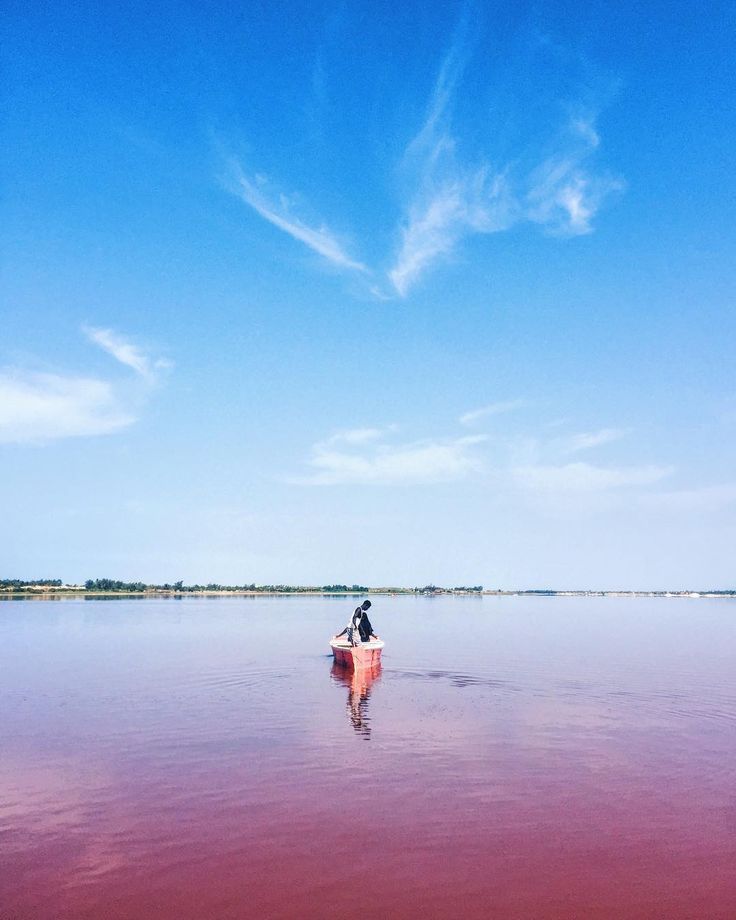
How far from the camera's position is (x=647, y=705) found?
23156 millimetres

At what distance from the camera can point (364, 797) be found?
12.7 meters

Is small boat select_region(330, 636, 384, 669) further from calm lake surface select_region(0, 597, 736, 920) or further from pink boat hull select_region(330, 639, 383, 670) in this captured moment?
calm lake surface select_region(0, 597, 736, 920)

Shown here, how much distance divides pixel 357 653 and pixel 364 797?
1685 centimetres

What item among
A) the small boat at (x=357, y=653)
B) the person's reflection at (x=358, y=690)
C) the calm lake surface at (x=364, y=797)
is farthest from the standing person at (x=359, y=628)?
the calm lake surface at (x=364, y=797)

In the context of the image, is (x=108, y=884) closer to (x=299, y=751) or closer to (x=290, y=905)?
(x=290, y=905)

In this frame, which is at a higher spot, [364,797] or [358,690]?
[358,690]

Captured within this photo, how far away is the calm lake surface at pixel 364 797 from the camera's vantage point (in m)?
8.93

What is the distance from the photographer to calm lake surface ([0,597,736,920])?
8.93 m

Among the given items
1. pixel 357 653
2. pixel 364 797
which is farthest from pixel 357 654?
pixel 364 797

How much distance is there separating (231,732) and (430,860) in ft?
31.3

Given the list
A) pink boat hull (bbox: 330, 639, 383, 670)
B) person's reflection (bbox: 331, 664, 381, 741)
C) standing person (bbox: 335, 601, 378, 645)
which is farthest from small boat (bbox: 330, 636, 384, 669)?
standing person (bbox: 335, 601, 378, 645)

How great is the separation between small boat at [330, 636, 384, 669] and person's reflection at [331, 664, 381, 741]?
0.24 meters

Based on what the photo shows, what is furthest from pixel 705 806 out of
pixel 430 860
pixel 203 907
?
pixel 203 907

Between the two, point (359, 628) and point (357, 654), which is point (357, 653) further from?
point (359, 628)
